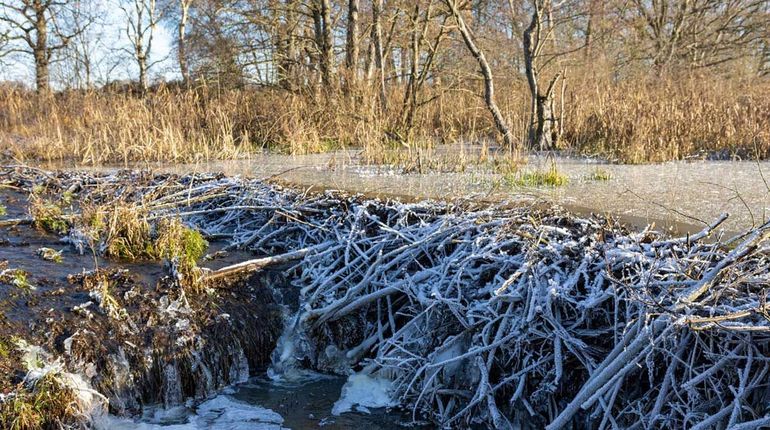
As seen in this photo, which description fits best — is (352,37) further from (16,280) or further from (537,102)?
(16,280)

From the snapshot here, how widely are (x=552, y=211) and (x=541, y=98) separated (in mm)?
5170

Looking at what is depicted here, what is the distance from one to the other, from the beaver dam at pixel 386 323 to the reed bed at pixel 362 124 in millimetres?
3620

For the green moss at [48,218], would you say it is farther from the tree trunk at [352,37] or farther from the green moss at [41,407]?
the tree trunk at [352,37]

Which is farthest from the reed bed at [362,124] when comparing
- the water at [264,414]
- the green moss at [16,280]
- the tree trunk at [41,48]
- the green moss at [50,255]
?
the tree trunk at [41,48]

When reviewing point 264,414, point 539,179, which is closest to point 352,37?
point 539,179

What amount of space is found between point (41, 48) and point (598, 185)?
20770 mm

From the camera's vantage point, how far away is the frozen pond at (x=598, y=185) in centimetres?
532

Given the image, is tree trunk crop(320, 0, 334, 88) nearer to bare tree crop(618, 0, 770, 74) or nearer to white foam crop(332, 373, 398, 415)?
white foam crop(332, 373, 398, 415)

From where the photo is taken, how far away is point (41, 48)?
21.3 meters

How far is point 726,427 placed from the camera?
8.55 ft

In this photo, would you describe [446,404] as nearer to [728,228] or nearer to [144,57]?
[728,228]

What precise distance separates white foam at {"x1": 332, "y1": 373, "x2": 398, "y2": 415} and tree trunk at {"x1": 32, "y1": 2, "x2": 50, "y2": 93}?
2071 cm

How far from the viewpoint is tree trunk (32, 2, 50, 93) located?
68.9 ft

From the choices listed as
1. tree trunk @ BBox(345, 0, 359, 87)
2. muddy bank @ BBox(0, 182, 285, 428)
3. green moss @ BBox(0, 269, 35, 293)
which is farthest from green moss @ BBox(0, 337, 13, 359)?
tree trunk @ BBox(345, 0, 359, 87)
